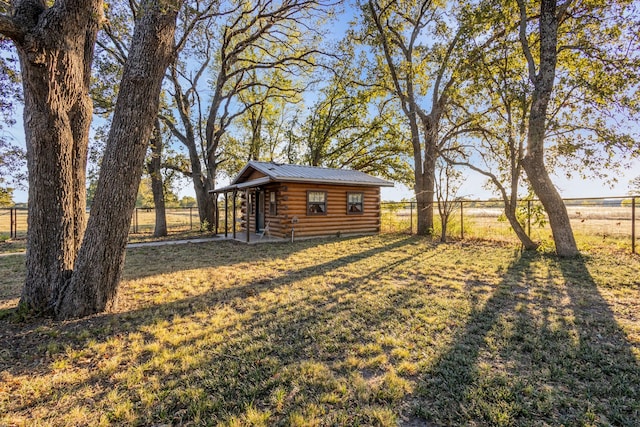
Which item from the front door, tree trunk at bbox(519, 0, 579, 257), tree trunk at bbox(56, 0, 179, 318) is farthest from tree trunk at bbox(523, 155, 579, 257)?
the front door

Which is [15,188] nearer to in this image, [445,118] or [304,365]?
[304,365]

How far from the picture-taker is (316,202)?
38.3ft

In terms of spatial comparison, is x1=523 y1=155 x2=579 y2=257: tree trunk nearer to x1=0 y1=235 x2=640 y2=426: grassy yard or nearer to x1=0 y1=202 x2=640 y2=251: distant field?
x1=0 y1=202 x2=640 y2=251: distant field

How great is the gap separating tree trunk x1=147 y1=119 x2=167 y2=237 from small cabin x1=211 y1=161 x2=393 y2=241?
358 centimetres

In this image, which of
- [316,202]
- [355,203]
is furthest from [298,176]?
[355,203]

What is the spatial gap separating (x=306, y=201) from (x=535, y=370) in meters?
9.40

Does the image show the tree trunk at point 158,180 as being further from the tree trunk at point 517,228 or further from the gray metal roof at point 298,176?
the tree trunk at point 517,228

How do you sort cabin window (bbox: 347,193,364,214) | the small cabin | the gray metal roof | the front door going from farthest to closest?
the front door < cabin window (bbox: 347,193,364,214) < the small cabin < the gray metal roof

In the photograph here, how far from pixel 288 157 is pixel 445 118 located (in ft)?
37.3

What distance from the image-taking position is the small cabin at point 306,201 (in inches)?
430

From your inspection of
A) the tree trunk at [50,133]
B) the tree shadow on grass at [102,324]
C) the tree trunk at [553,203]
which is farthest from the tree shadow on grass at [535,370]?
the tree trunk at [50,133]

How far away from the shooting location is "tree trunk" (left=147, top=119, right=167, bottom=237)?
1322cm

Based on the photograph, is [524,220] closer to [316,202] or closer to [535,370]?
[316,202]

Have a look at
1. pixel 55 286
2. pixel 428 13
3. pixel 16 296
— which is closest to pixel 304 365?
pixel 55 286
